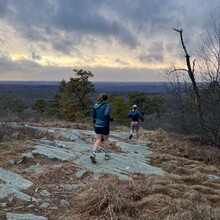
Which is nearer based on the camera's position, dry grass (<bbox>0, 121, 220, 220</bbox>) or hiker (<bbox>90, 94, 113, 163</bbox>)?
dry grass (<bbox>0, 121, 220, 220</bbox>)

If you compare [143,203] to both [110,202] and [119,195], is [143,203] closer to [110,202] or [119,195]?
[119,195]

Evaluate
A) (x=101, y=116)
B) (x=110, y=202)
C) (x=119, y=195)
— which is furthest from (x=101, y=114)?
(x=110, y=202)

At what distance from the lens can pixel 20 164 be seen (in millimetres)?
7633

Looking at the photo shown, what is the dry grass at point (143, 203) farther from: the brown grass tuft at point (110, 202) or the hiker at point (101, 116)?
the hiker at point (101, 116)

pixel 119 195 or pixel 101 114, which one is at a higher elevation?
pixel 101 114

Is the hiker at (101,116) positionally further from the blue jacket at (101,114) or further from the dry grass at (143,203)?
the dry grass at (143,203)

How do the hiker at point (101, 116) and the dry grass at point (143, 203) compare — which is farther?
the hiker at point (101, 116)

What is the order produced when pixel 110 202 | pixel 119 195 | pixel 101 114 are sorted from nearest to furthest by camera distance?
pixel 110 202 < pixel 119 195 < pixel 101 114

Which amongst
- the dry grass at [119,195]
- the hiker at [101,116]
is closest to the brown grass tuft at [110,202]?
the dry grass at [119,195]

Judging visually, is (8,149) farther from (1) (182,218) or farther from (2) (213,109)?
(2) (213,109)

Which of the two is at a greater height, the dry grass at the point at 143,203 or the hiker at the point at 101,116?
the hiker at the point at 101,116

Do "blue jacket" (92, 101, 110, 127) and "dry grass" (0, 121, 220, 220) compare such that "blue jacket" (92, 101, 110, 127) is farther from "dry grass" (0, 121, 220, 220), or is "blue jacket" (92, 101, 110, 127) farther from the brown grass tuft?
the brown grass tuft

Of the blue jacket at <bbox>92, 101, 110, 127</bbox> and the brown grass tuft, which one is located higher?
the blue jacket at <bbox>92, 101, 110, 127</bbox>

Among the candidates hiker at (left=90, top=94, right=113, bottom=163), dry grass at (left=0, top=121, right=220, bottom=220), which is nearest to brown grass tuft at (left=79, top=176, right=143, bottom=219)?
dry grass at (left=0, top=121, right=220, bottom=220)
